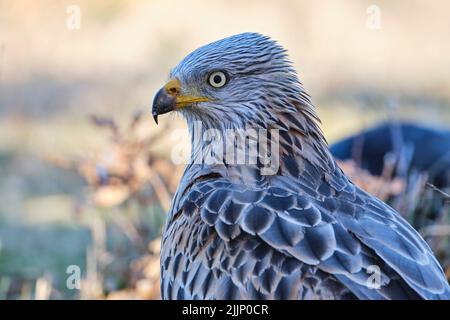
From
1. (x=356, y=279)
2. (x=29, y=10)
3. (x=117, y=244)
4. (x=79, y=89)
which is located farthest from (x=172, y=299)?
(x=29, y=10)

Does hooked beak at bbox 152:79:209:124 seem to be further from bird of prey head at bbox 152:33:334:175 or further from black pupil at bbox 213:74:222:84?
black pupil at bbox 213:74:222:84

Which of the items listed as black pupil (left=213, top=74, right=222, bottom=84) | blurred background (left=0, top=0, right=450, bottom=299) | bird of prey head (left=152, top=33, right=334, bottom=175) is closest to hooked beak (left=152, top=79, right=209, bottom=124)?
bird of prey head (left=152, top=33, right=334, bottom=175)

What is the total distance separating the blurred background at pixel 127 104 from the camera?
6859mm

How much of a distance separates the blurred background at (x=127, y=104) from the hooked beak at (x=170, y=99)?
0.93 metres

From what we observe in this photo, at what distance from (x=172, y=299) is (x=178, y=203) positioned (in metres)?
0.58

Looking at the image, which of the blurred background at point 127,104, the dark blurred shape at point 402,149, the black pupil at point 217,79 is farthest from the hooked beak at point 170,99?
the dark blurred shape at point 402,149

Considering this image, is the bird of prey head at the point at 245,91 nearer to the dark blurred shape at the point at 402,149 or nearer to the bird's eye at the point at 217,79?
the bird's eye at the point at 217,79

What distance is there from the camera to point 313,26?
41.7 feet

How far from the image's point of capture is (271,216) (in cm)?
462

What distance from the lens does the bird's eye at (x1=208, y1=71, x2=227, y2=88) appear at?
5.45 meters

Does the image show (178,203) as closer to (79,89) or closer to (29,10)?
(79,89)

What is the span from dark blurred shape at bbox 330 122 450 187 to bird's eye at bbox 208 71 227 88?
2324 millimetres

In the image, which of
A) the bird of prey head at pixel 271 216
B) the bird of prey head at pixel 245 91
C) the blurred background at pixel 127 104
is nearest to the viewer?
the bird of prey head at pixel 271 216

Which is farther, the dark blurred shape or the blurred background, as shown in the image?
the dark blurred shape
